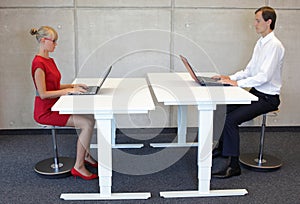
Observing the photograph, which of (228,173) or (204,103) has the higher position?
(204,103)

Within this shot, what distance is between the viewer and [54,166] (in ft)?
11.2

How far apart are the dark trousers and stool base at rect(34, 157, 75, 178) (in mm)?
1350

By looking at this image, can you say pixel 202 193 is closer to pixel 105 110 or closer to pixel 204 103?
pixel 204 103

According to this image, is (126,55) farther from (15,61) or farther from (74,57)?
(15,61)

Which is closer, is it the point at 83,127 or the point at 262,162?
the point at 83,127

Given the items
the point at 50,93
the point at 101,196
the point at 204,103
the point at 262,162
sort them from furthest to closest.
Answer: the point at 262,162 < the point at 50,93 < the point at 101,196 < the point at 204,103

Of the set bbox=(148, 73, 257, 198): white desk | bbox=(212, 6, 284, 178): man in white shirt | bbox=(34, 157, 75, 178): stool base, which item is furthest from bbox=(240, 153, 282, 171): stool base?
bbox=(34, 157, 75, 178): stool base

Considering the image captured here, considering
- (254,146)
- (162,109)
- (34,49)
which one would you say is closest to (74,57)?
(34,49)

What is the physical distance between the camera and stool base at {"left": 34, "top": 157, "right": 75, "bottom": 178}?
3279mm

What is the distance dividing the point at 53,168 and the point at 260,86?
1937 millimetres

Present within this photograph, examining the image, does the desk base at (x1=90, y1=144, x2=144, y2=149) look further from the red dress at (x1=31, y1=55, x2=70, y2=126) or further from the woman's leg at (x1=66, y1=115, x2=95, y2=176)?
the red dress at (x1=31, y1=55, x2=70, y2=126)

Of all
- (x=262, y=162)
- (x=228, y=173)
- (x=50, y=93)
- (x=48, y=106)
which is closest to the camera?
(x=50, y=93)

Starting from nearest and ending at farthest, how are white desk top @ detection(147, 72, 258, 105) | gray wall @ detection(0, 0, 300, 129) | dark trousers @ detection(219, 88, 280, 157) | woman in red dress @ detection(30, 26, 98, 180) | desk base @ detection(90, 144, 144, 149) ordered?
white desk top @ detection(147, 72, 258, 105)
woman in red dress @ detection(30, 26, 98, 180)
dark trousers @ detection(219, 88, 280, 157)
desk base @ detection(90, 144, 144, 149)
gray wall @ detection(0, 0, 300, 129)

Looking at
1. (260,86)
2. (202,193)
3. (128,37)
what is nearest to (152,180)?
(202,193)
